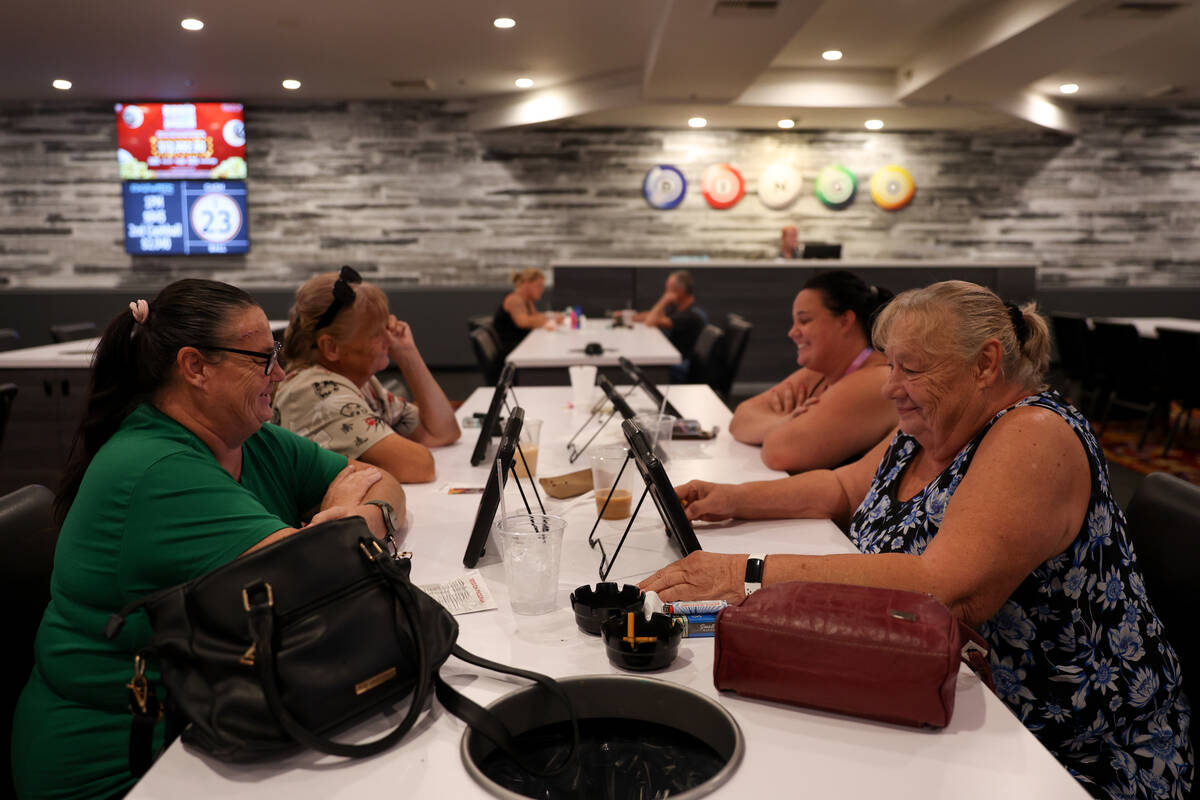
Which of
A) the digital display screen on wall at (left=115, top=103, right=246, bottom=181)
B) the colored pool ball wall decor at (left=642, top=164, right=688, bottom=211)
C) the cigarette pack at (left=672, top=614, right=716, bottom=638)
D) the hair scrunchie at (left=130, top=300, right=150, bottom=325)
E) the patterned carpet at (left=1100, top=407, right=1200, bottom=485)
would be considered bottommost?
the patterned carpet at (left=1100, top=407, right=1200, bottom=485)

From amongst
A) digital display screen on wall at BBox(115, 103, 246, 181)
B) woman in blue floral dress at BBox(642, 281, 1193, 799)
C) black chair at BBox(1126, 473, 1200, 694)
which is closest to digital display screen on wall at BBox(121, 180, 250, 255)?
digital display screen on wall at BBox(115, 103, 246, 181)

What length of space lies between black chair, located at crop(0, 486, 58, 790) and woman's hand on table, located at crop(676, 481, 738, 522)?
1.25 meters

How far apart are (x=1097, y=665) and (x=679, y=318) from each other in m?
5.44

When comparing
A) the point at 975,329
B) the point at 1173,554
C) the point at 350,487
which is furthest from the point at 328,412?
the point at 1173,554

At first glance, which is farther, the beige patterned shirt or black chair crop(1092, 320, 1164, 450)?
black chair crop(1092, 320, 1164, 450)

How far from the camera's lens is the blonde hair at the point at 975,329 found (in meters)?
1.58

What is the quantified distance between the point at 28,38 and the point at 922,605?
27.2 ft

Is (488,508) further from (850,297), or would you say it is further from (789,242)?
(789,242)

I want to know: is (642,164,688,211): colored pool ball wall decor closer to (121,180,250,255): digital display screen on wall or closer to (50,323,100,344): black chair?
(121,180,250,255): digital display screen on wall

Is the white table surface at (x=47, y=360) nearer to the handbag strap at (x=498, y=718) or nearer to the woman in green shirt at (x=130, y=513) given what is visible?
the woman in green shirt at (x=130, y=513)

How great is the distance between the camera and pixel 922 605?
1125 millimetres

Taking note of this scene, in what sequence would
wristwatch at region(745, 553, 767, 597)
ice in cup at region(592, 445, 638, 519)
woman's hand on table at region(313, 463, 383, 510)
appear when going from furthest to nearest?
ice in cup at region(592, 445, 638, 519), woman's hand on table at region(313, 463, 383, 510), wristwatch at region(745, 553, 767, 597)

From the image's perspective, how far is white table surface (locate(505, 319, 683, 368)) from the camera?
4.55 metres

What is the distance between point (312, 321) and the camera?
2.38 meters
